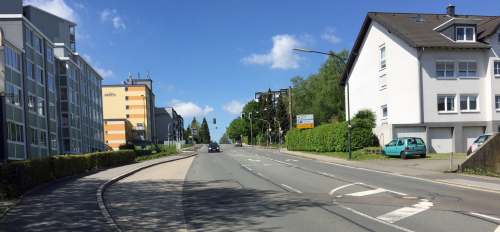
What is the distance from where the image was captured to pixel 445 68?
3331 centimetres

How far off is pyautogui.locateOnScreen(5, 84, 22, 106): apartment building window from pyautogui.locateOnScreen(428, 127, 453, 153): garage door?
32.8m

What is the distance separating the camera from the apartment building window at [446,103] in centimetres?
3309

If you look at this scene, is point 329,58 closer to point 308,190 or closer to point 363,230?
point 308,190

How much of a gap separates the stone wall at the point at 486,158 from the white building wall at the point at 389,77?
15785 mm

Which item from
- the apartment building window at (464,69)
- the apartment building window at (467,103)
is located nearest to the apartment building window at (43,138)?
the apartment building window at (467,103)

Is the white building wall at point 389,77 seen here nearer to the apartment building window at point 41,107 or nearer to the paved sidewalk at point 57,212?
the paved sidewalk at point 57,212

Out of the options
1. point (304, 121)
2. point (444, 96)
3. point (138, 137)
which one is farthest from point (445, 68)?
point (138, 137)

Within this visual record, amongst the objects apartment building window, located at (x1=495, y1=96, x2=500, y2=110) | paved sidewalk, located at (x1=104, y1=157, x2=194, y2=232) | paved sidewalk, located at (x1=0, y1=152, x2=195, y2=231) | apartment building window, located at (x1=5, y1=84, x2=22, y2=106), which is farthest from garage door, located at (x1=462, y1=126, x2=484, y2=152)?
apartment building window, located at (x1=5, y1=84, x2=22, y2=106)

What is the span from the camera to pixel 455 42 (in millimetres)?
33594

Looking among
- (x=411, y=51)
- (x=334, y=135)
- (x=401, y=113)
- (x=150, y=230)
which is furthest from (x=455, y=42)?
(x=150, y=230)

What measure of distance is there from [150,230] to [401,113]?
1219 inches

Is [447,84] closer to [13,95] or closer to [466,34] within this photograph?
[466,34]

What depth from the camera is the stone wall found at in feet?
56.1

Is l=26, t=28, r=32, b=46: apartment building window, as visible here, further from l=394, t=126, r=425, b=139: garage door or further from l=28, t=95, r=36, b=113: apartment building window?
l=394, t=126, r=425, b=139: garage door
